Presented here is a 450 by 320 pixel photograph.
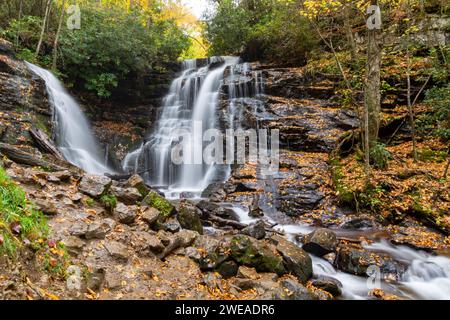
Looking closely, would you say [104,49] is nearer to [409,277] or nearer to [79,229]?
[79,229]

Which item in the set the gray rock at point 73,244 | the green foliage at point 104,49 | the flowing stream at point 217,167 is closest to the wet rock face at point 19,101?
the green foliage at point 104,49

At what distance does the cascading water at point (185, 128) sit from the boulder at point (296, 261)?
5.63 m

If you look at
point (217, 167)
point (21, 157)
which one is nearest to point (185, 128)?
point (217, 167)

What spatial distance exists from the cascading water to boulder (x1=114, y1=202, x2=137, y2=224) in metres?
5.01

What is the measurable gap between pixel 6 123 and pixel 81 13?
891 centimetres

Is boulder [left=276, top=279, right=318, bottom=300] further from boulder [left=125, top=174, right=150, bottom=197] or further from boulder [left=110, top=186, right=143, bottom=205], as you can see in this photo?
boulder [left=125, top=174, right=150, bottom=197]

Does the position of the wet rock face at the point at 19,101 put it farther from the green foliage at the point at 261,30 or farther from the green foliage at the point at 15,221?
the green foliage at the point at 261,30

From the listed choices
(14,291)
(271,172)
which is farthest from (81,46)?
(14,291)

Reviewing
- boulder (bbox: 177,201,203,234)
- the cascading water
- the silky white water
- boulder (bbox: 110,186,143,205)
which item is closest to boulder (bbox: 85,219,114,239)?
boulder (bbox: 110,186,143,205)

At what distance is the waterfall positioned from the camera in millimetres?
10211

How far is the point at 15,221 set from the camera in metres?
3.16

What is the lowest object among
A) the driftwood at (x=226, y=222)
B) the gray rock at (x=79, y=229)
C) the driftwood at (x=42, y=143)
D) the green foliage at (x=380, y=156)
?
the driftwood at (x=226, y=222)

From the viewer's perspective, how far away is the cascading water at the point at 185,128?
11688mm

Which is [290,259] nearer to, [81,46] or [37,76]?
[37,76]
